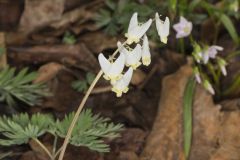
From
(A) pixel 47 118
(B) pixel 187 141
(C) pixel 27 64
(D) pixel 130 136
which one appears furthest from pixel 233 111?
(C) pixel 27 64

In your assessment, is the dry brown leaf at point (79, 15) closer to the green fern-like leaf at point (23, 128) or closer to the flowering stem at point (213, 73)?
the flowering stem at point (213, 73)

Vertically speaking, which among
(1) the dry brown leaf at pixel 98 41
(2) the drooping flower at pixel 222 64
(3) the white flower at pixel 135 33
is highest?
(3) the white flower at pixel 135 33

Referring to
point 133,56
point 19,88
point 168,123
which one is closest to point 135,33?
point 133,56

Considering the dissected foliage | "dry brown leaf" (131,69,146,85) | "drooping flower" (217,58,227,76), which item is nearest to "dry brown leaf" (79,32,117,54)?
"dry brown leaf" (131,69,146,85)

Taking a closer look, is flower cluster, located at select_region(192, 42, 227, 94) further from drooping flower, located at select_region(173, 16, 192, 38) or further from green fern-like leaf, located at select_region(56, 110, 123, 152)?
green fern-like leaf, located at select_region(56, 110, 123, 152)

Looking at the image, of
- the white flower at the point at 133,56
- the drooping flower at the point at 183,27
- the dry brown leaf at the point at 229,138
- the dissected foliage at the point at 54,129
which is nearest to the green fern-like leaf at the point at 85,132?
the dissected foliage at the point at 54,129

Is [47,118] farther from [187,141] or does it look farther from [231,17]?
[231,17]
